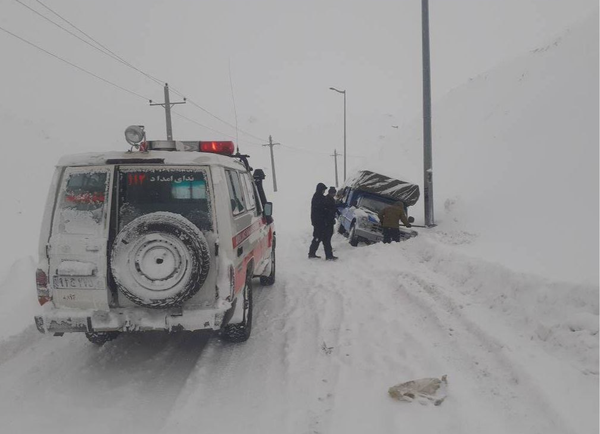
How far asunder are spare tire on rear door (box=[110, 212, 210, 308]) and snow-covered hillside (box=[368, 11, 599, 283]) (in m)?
4.19

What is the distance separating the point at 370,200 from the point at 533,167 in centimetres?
450

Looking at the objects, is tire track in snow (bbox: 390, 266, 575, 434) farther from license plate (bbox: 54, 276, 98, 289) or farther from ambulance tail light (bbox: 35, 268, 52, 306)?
ambulance tail light (bbox: 35, 268, 52, 306)

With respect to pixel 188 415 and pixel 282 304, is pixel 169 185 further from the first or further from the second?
pixel 282 304

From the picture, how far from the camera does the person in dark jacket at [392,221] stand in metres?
9.78

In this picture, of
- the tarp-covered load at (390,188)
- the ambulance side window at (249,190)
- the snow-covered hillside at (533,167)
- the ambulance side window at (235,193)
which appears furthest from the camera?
the tarp-covered load at (390,188)

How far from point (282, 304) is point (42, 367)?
3331mm

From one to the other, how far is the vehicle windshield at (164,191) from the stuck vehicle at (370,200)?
757cm

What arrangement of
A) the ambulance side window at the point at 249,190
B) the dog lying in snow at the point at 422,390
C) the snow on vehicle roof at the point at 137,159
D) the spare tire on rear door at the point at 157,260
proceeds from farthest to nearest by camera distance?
the ambulance side window at the point at 249,190 < the snow on vehicle roof at the point at 137,159 < the spare tire on rear door at the point at 157,260 < the dog lying in snow at the point at 422,390

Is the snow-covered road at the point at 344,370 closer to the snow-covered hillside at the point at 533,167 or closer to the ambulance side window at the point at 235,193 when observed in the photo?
the snow-covered hillside at the point at 533,167

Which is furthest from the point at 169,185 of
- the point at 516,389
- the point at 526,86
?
the point at 526,86

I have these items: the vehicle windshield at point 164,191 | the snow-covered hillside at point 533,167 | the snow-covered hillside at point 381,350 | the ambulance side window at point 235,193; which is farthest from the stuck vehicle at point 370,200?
the vehicle windshield at point 164,191

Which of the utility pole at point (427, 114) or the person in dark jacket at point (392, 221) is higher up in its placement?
the utility pole at point (427, 114)

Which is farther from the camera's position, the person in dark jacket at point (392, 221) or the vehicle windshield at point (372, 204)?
the vehicle windshield at point (372, 204)

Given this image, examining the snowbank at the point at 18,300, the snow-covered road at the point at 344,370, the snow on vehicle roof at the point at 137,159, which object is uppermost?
the snow on vehicle roof at the point at 137,159
